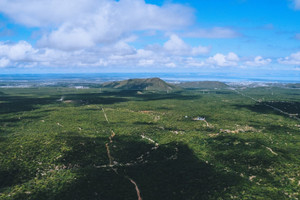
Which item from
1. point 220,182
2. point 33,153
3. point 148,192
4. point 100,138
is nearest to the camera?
point 148,192

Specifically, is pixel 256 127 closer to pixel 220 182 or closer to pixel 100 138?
pixel 220 182

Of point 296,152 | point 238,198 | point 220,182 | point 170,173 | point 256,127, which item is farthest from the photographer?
point 256,127

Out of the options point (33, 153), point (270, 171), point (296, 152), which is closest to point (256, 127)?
point (296, 152)

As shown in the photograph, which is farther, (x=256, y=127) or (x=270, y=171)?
(x=256, y=127)

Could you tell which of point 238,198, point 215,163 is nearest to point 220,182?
point 238,198

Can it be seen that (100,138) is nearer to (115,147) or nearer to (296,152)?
(115,147)

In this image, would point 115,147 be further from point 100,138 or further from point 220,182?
point 220,182

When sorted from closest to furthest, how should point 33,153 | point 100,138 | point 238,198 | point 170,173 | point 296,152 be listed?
point 238,198, point 170,173, point 33,153, point 296,152, point 100,138

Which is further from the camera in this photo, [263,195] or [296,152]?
[296,152]

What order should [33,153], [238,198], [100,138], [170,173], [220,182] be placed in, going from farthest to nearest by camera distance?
[100,138] < [33,153] < [170,173] < [220,182] < [238,198]
